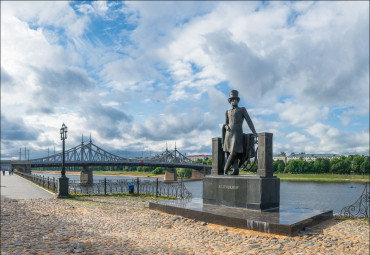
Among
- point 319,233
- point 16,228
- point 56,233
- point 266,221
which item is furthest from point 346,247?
point 16,228

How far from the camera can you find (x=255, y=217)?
23.1ft

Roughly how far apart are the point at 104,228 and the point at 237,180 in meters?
3.63

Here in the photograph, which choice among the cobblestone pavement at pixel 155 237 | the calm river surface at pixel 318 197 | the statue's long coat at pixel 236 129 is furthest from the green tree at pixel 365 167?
the statue's long coat at pixel 236 129

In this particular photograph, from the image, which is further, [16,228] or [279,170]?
[279,170]

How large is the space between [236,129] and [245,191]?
181 cm

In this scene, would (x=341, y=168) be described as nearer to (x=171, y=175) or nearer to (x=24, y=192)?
(x=171, y=175)

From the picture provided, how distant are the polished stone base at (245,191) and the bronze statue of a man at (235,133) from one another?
1.83 feet

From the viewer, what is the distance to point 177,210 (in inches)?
340

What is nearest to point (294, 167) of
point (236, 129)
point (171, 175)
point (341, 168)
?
point (341, 168)

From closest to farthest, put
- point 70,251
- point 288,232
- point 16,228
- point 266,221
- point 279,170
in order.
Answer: point 70,251 → point 288,232 → point 266,221 → point 16,228 → point 279,170

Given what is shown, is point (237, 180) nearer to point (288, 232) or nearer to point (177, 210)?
point (177, 210)

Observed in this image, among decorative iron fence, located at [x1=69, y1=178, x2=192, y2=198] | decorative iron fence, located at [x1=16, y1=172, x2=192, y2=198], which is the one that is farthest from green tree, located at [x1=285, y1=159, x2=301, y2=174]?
decorative iron fence, located at [x1=69, y1=178, x2=192, y2=198]

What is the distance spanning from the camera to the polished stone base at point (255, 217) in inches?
250

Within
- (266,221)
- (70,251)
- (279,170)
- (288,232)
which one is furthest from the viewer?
(279,170)
